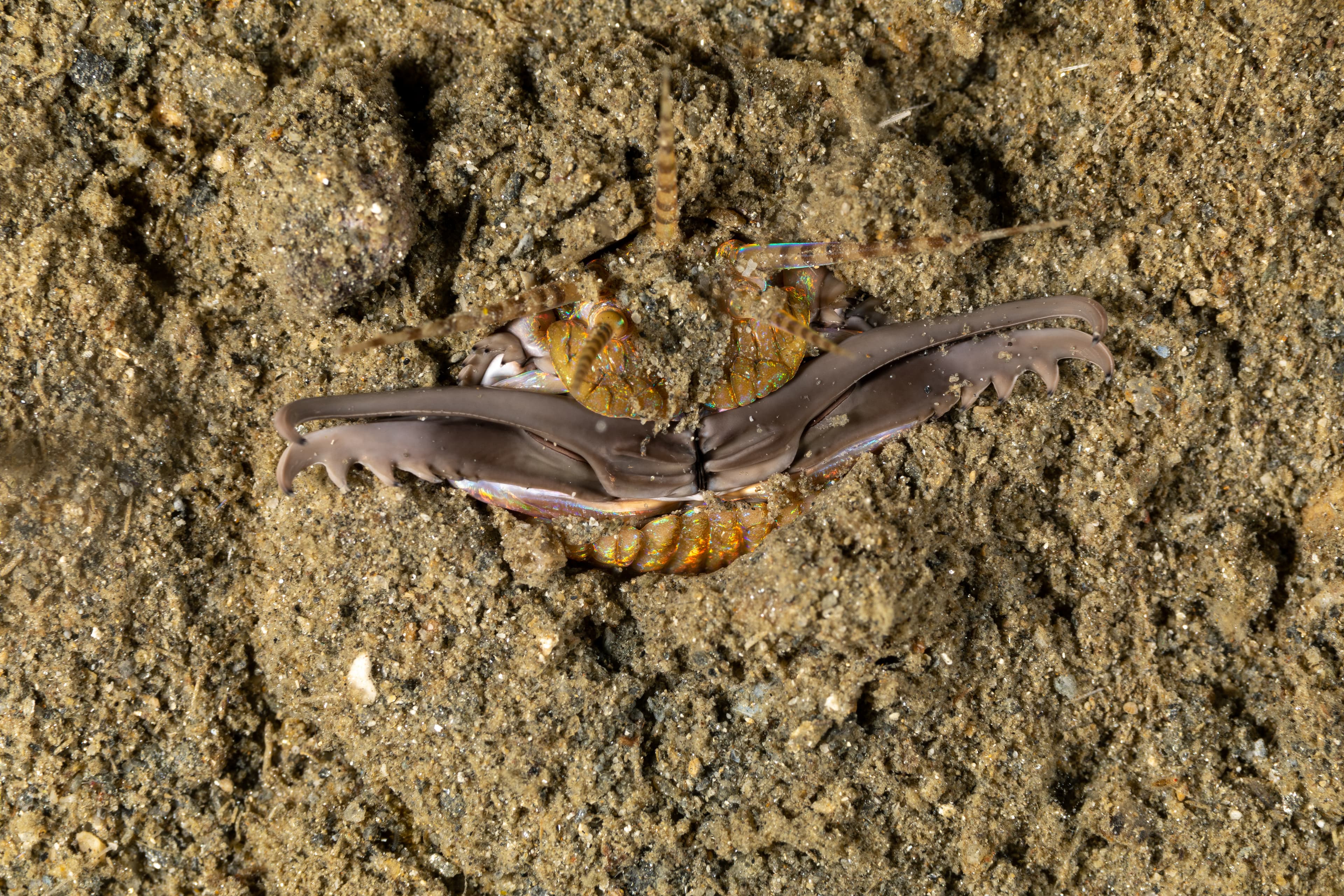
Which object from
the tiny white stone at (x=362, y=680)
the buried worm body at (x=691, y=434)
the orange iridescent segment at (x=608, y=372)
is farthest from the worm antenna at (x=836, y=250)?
the tiny white stone at (x=362, y=680)

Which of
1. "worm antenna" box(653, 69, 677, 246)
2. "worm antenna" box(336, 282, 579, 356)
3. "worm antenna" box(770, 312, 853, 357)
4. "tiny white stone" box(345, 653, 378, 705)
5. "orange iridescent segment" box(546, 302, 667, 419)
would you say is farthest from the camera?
"tiny white stone" box(345, 653, 378, 705)

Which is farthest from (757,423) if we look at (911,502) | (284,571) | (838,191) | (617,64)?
(284,571)

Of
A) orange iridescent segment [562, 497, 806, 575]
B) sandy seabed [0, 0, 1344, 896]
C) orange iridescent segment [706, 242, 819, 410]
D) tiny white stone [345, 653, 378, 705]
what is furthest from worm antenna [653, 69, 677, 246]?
tiny white stone [345, 653, 378, 705]

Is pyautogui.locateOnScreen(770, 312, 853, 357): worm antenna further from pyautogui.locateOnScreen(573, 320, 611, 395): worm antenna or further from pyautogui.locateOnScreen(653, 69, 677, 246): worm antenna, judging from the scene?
pyautogui.locateOnScreen(573, 320, 611, 395): worm antenna

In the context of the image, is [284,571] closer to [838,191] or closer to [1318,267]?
[838,191]

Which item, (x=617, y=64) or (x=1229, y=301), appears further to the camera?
(x=1229, y=301)

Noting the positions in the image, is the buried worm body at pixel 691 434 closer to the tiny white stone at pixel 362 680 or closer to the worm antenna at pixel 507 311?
the worm antenna at pixel 507 311
